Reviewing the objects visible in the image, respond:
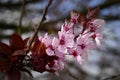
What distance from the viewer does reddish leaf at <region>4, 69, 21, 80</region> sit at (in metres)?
1.24

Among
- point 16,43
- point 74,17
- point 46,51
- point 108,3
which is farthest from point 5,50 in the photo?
point 108,3

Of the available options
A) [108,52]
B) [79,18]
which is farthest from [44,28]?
[79,18]

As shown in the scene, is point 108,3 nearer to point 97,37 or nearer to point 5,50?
point 97,37

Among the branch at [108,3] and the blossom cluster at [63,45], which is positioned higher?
the branch at [108,3]

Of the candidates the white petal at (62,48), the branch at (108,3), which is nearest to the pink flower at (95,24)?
the white petal at (62,48)

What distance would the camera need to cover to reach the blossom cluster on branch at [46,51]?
1.24 m

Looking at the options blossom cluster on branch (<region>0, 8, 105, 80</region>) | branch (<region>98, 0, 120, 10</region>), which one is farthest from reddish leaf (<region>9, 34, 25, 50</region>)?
branch (<region>98, 0, 120, 10</region>)

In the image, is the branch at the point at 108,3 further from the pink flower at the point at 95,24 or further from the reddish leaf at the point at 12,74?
the reddish leaf at the point at 12,74

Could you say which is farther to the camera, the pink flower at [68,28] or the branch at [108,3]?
the branch at [108,3]

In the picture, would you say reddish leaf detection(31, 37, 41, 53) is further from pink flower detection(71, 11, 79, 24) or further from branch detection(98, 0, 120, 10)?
branch detection(98, 0, 120, 10)

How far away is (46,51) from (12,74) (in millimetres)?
147

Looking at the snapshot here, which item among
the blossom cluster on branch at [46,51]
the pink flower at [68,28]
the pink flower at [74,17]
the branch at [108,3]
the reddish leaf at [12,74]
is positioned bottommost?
the reddish leaf at [12,74]

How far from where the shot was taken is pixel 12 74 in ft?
4.09

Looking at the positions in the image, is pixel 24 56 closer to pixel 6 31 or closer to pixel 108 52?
pixel 6 31
